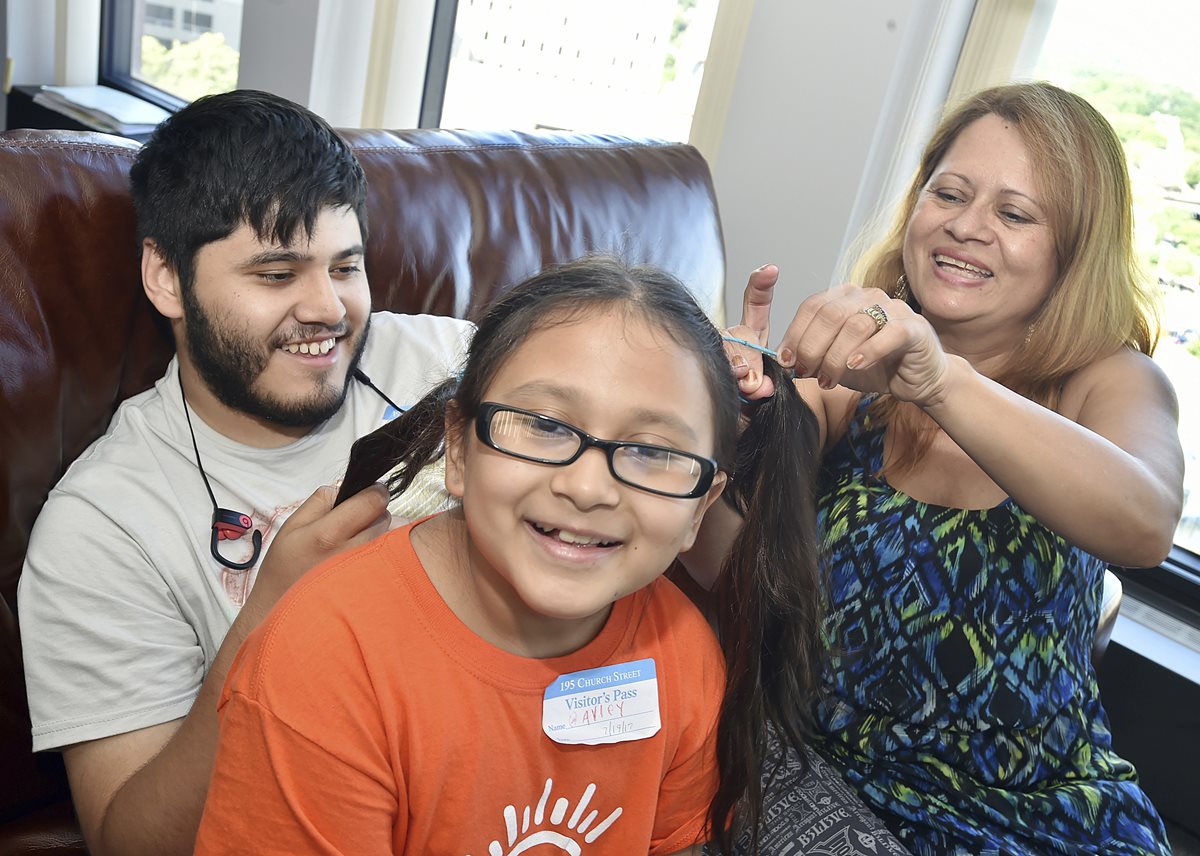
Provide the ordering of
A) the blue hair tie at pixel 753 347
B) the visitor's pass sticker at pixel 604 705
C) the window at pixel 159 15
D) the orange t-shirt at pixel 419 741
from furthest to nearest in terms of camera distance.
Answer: the window at pixel 159 15, the blue hair tie at pixel 753 347, the visitor's pass sticker at pixel 604 705, the orange t-shirt at pixel 419 741

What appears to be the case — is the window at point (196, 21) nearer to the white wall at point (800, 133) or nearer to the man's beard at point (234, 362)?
the white wall at point (800, 133)

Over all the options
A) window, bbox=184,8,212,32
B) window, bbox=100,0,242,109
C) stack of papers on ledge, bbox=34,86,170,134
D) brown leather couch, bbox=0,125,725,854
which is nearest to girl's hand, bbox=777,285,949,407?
brown leather couch, bbox=0,125,725,854

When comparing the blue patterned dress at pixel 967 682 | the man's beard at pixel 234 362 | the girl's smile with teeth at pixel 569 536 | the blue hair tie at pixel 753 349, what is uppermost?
the blue hair tie at pixel 753 349

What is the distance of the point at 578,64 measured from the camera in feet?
12.0

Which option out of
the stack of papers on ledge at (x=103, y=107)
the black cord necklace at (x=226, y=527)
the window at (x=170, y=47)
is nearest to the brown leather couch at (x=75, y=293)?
the black cord necklace at (x=226, y=527)

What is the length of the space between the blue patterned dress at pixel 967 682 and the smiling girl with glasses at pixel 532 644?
12.5 inches

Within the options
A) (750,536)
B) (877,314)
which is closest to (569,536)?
(750,536)

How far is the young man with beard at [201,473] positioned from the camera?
121cm

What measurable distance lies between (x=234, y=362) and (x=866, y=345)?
2.75 feet

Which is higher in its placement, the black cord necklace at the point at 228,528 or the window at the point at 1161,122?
the window at the point at 1161,122

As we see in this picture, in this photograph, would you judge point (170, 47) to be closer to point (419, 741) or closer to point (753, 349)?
point (753, 349)

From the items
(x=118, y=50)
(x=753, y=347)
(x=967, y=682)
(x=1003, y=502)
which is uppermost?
(x=753, y=347)

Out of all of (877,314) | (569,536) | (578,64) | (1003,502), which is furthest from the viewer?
(578,64)

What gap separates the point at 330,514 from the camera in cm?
115
